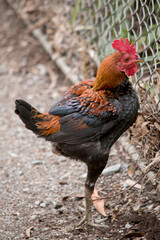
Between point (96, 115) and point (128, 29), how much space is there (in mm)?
1644

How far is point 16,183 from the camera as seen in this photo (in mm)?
4324

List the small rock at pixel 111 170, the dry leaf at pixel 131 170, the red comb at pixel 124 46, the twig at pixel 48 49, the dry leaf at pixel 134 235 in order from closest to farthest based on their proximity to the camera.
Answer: the dry leaf at pixel 134 235, the red comb at pixel 124 46, the dry leaf at pixel 131 170, the small rock at pixel 111 170, the twig at pixel 48 49

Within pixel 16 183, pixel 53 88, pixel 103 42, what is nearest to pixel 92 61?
pixel 103 42

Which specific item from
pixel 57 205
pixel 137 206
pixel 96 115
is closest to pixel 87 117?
pixel 96 115

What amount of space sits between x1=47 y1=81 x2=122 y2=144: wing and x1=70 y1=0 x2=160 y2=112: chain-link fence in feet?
2.13

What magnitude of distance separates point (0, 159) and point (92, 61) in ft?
6.76

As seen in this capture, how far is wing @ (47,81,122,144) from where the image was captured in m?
Result: 3.19

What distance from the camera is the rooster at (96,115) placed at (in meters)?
3.20

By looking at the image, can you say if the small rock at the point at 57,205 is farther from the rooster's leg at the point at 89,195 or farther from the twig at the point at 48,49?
the twig at the point at 48,49

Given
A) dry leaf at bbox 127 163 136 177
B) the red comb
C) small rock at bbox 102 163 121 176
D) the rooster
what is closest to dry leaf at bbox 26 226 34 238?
the rooster

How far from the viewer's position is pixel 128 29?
172 inches

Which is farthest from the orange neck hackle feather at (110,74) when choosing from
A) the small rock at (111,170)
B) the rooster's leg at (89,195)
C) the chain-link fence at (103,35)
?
the small rock at (111,170)

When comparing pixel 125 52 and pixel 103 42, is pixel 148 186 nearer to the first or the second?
pixel 125 52

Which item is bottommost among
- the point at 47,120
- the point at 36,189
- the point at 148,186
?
the point at 148,186
